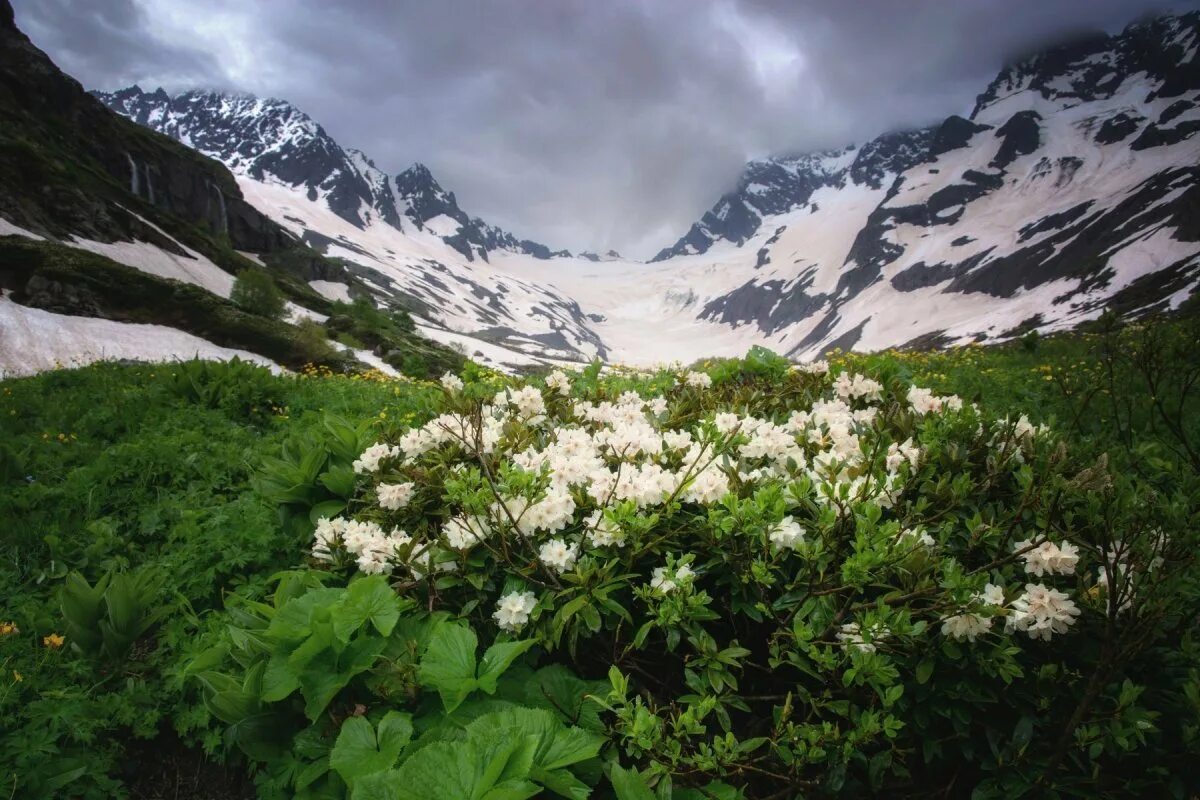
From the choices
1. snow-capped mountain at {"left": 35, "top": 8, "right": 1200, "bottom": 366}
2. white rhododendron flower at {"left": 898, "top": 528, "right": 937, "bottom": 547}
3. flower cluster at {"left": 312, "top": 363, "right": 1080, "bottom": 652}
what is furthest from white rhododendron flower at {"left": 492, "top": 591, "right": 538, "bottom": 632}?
snow-capped mountain at {"left": 35, "top": 8, "right": 1200, "bottom": 366}

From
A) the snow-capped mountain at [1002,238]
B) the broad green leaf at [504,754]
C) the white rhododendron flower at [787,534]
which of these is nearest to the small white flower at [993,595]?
the white rhododendron flower at [787,534]

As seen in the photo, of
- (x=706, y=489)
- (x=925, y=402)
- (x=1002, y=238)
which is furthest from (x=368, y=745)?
(x=1002, y=238)

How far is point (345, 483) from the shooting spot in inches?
124

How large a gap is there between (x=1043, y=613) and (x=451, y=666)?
77.5 inches

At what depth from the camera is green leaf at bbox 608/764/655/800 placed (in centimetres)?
162

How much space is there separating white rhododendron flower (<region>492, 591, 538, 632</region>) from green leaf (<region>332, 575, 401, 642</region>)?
1.25 feet

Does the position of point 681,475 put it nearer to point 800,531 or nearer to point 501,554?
point 800,531

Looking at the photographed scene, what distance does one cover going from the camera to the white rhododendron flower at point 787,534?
205cm

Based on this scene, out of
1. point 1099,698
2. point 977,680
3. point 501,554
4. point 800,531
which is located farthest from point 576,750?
point 1099,698

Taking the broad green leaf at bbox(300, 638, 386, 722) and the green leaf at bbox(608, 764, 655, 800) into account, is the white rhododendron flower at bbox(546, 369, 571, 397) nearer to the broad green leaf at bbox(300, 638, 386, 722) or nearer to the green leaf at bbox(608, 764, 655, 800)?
the broad green leaf at bbox(300, 638, 386, 722)

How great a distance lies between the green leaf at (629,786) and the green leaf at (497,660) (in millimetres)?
461

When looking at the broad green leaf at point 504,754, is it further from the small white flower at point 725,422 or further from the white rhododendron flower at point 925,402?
the white rhododendron flower at point 925,402

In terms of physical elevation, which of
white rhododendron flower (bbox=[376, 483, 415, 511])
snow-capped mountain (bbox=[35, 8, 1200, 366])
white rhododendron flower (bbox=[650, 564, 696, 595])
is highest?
snow-capped mountain (bbox=[35, 8, 1200, 366])

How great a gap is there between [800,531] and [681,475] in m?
0.55
